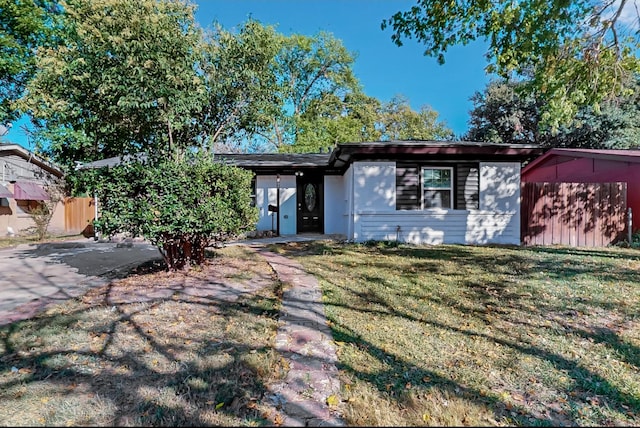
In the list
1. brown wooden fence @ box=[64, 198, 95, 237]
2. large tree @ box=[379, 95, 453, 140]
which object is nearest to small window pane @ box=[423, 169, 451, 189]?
brown wooden fence @ box=[64, 198, 95, 237]

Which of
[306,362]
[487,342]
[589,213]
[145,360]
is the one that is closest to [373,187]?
[589,213]

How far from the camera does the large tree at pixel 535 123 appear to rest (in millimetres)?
16672

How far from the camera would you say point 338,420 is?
6.46 ft

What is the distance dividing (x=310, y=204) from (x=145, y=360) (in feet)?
32.9

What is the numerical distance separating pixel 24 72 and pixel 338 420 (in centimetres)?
1930

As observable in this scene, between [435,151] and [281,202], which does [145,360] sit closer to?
[435,151]

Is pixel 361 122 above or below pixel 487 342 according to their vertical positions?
above

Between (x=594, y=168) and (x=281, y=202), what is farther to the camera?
(x=281, y=202)

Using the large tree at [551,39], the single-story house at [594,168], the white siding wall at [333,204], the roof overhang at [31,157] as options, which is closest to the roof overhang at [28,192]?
the roof overhang at [31,157]

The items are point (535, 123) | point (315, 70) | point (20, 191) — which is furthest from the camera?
point (315, 70)

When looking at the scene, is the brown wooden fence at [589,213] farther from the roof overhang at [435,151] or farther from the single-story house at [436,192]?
the roof overhang at [435,151]

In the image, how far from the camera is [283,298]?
4.31 metres

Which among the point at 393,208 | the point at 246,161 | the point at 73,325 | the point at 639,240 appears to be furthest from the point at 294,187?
the point at 639,240

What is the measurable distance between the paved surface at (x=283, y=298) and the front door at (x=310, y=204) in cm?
333
